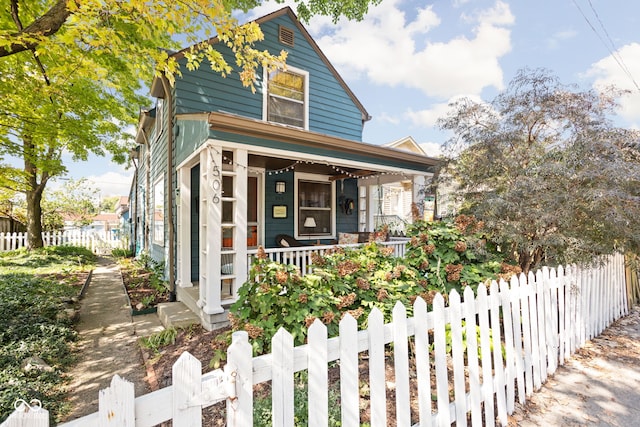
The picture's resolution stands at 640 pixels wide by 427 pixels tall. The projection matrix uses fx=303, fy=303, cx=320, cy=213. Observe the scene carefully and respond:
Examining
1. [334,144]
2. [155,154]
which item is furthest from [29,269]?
[334,144]

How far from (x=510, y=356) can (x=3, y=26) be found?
8.00 meters

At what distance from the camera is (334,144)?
5090 millimetres

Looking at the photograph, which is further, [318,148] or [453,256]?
[318,148]

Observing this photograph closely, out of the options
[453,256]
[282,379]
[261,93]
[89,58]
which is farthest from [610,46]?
[89,58]

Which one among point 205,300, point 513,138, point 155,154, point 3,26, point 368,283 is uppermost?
point 3,26

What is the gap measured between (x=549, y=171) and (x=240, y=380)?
A: 3425mm

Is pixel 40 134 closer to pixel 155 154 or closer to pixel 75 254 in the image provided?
pixel 155 154

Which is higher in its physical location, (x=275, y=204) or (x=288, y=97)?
(x=288, y=97)

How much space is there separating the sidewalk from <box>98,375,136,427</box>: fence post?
8.12 ft

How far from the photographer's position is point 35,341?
137 inches

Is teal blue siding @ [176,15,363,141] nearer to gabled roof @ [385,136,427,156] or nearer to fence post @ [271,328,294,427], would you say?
fence post @ [271,328,294,427]

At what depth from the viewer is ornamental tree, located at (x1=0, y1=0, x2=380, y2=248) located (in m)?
3.42

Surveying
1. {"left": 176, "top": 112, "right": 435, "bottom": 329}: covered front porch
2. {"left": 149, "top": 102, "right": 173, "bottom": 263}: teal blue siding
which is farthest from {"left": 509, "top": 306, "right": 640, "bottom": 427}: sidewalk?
{"left": 149, "top": 102, "right": 173, "bottom": 263}: teal blue siding

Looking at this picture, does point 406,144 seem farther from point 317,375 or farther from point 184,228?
point 317,375
